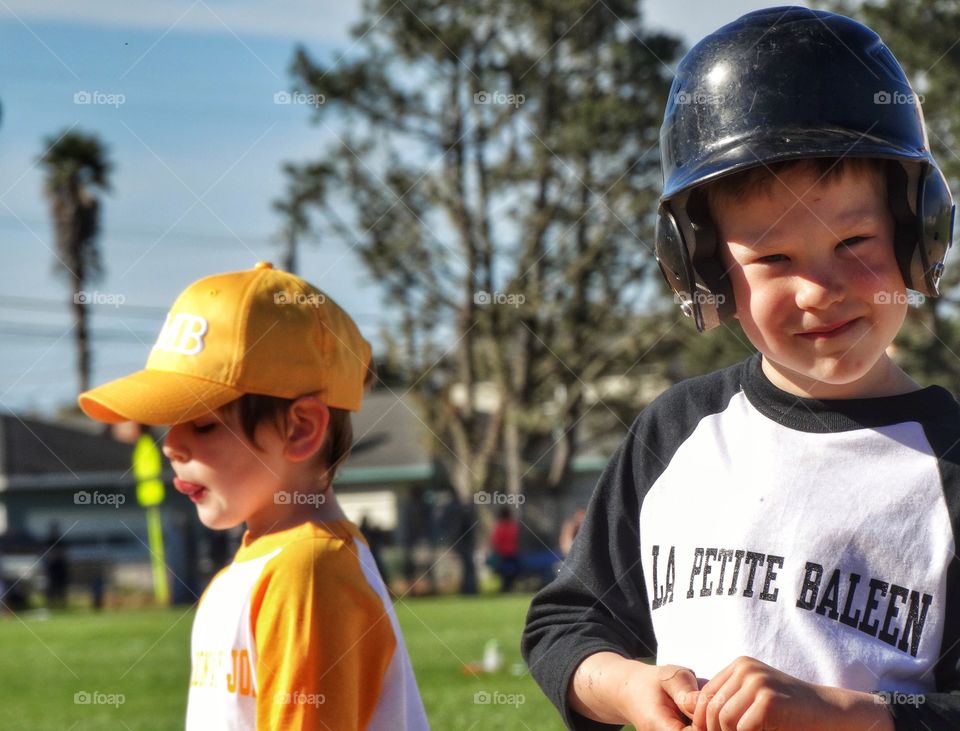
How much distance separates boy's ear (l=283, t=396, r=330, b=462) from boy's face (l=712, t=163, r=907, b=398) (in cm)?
100

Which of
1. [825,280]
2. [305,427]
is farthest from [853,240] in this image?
[305,427]

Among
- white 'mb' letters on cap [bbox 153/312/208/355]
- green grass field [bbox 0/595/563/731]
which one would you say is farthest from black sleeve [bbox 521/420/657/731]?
green grass field [bbox 0/595/563/731]

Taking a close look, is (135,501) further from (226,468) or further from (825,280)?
(825,280)

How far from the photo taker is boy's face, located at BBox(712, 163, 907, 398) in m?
1.69

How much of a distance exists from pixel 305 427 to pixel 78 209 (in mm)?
40393

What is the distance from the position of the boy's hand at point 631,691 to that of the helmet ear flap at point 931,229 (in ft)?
2.07

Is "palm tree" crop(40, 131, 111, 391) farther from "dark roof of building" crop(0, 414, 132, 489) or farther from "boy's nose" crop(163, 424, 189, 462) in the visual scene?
"boy's nose" crop(163, 424, 189, 462)

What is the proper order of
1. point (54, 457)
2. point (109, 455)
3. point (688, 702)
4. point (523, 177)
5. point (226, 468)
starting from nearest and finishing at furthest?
point (688, 702) < point (226, 468) < point (523, 177) < point (54, 457) < point (109, 455)

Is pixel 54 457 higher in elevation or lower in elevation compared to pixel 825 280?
lower

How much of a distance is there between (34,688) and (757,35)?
9211 mm

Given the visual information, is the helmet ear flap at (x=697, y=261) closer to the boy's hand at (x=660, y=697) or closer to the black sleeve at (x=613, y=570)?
the black sleeve at (x=613, y=570)

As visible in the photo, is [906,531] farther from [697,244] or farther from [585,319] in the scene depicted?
[585,319]

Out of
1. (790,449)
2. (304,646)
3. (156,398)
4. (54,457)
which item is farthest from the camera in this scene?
(54,457)

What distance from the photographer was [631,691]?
65.9 inches
